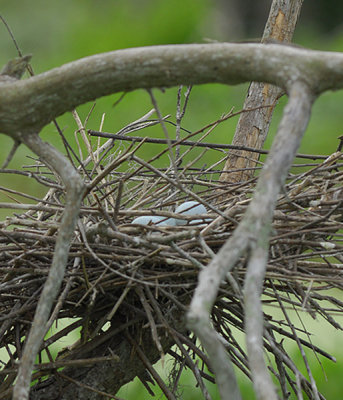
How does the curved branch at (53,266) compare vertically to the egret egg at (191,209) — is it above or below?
below

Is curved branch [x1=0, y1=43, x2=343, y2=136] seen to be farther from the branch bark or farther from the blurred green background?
the blurred green background

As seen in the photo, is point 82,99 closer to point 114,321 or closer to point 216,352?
point 216,352

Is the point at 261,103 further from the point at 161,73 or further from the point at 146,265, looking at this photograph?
the point at 161,73

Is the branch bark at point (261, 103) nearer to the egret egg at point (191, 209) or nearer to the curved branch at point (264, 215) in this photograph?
the egret egg at point (191, 209)

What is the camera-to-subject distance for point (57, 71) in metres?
0.87

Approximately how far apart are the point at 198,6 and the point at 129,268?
5764mm

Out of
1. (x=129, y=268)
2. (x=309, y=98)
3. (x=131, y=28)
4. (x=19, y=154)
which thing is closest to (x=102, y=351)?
(x=129, y=268)

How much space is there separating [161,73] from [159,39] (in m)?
5.62

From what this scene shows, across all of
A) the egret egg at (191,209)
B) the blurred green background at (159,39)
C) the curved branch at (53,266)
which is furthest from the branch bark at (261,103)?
the blurred green background at (159,39)

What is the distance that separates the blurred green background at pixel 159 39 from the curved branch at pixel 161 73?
2646 mm

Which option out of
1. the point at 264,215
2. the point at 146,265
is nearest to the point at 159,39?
the point at 146,265

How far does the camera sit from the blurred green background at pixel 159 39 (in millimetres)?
4965

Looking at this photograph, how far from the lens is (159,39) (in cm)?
629

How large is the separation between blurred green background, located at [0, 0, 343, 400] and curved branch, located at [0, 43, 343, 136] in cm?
265
